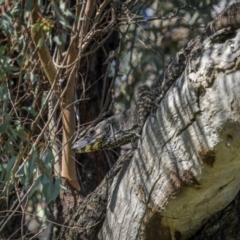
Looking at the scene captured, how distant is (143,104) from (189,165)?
47 cm

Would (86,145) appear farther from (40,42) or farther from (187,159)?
(187,159)

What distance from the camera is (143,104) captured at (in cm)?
316

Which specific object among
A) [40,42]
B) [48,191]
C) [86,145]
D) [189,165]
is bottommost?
[189,165]

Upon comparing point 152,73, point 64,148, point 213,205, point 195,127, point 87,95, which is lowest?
point 213,205

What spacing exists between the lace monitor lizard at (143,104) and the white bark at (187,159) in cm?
12

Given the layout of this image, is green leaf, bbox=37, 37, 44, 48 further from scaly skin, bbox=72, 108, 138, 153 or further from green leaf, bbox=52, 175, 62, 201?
green leaf, bbox=52, 175, 62, 201

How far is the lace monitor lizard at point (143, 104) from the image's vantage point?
9.00 ft

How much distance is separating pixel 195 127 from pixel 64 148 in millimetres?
1511

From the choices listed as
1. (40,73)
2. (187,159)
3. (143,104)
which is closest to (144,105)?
(143,104)

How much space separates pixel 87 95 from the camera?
473 cm

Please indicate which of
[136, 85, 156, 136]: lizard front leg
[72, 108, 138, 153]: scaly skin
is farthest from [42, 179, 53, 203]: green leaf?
[72, 108, 138, 153]: scaly skin

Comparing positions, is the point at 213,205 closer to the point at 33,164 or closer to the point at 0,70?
the point at 33,164

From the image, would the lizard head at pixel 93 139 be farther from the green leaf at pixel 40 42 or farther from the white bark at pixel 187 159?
the green leaf at pixel 40 42

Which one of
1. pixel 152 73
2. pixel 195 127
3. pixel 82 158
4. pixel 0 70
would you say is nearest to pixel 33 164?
pixel 0 70
